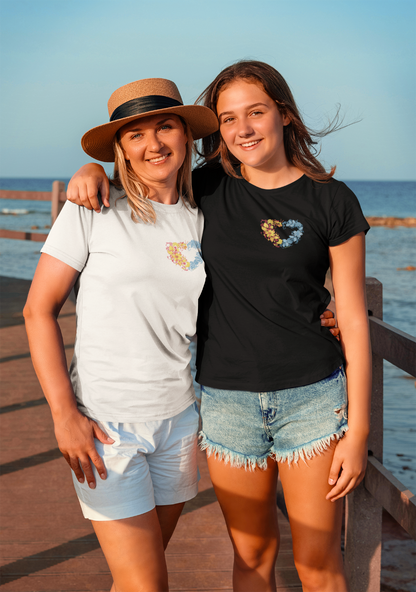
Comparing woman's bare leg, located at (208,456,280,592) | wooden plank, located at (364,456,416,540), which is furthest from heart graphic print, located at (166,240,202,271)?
wooden plank, located at (364,456,416,540)

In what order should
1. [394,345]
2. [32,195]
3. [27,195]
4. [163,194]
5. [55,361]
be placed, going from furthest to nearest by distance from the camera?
1. [27,195]
2. [32,195]
3. [394,345]
4. [163,194]
5. [55,361]

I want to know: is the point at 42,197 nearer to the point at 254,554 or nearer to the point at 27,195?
the point at 27,195

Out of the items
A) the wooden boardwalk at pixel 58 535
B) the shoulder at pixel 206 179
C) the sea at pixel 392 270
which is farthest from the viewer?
the sea at pixel 392 270

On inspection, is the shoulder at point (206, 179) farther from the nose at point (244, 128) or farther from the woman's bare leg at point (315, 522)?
the woman's bare leg at point (315, 522)

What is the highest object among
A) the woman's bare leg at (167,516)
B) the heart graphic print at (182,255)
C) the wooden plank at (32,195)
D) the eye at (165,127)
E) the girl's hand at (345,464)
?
the eye at (165,127)

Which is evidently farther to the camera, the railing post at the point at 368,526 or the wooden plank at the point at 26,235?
the wooden plank at the point at 26,235

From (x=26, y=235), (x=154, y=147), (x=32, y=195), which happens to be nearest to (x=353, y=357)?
(x=154, y=147)

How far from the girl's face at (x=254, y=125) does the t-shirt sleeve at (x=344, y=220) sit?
253 mm

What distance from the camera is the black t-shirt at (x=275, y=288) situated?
68.0 inches

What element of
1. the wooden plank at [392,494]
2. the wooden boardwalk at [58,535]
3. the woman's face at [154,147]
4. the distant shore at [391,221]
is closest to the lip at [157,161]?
the woman's face at [154,147]

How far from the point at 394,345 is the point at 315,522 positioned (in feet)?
2.07

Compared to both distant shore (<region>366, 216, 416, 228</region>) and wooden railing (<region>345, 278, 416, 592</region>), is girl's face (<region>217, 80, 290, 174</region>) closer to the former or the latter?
wooden railing (<region>345, 278, 416, 592</region>)

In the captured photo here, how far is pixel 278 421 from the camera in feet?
5.77

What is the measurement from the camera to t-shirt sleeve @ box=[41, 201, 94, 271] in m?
1.53
